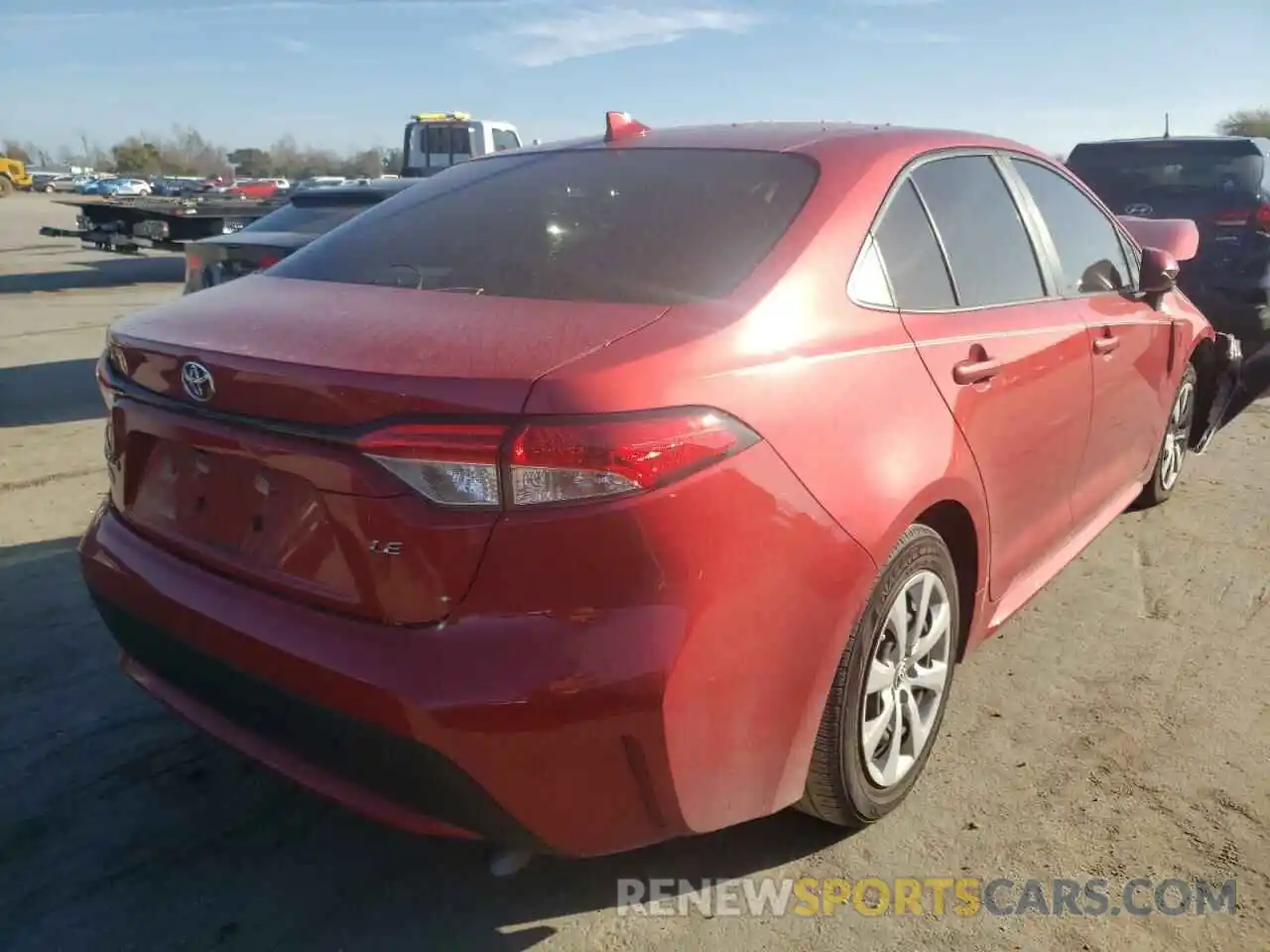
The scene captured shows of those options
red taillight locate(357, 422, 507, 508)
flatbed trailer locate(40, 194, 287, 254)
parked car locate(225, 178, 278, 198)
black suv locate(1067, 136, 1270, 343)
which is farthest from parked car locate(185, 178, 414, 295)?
parked car locate(225, 178, 278, 198)

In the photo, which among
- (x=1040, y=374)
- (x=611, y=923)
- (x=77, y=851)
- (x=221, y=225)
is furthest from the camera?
(x=221, y=225)

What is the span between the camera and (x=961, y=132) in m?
3.25

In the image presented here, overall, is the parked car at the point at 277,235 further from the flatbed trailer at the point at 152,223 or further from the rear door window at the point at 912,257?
the flatbed trailer at the point at 152,223

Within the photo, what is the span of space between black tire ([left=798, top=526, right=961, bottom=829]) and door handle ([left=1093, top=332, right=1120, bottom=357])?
4.17ft

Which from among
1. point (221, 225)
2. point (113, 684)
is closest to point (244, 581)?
point (113, 684)

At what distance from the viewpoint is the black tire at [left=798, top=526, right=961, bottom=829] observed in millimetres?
2324

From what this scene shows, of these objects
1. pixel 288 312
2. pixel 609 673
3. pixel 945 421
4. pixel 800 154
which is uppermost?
pixel 800 154

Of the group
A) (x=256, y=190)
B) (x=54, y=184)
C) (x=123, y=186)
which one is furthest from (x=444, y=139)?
(x=54, y=184)

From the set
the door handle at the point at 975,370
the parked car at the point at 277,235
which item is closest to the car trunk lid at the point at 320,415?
the door handle at the point at 975,370

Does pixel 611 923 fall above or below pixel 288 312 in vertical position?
below

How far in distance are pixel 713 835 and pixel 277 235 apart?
581cm

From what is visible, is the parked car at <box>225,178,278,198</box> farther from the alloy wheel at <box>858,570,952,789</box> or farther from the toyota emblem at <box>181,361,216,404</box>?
the alloy wheel at <box>858,570,952,789</box>

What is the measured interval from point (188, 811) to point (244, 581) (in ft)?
2.99

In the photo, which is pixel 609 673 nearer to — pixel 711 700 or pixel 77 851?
pixel 711 700
